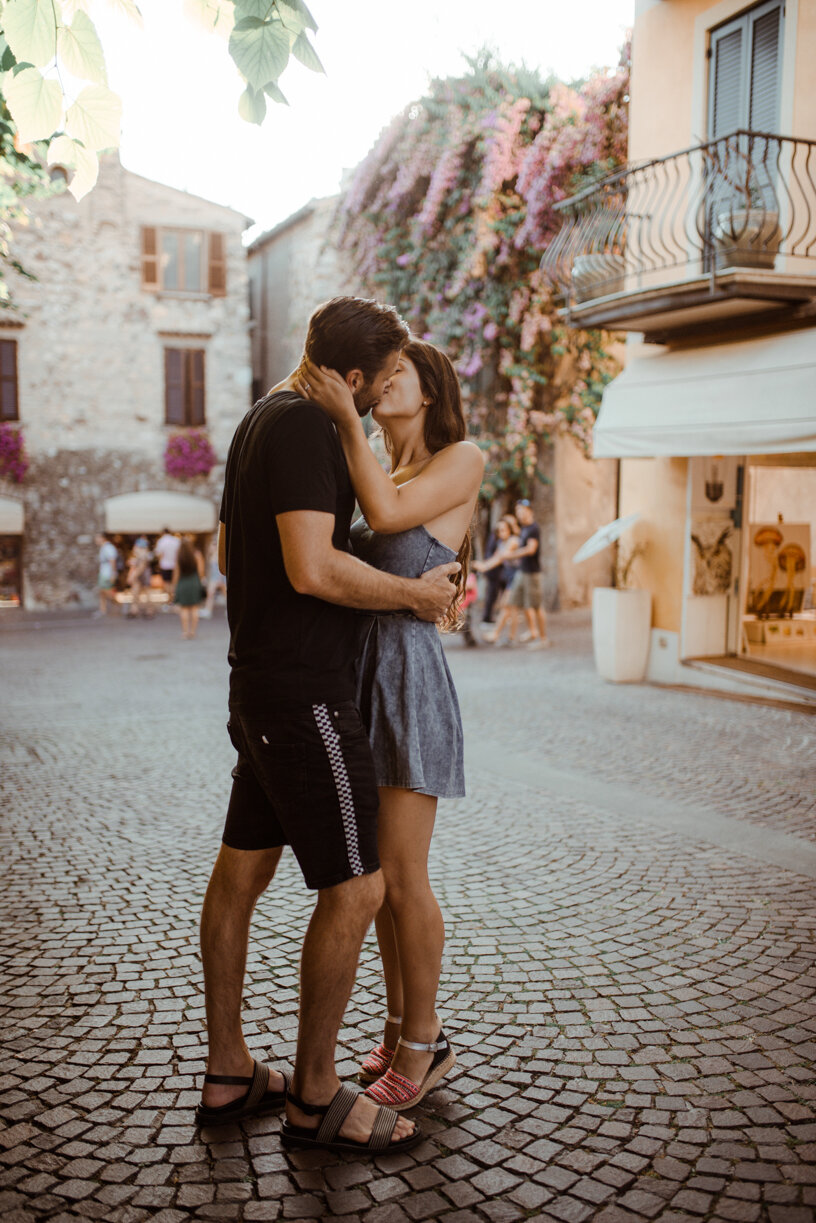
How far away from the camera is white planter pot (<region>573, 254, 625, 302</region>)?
1046 centimetres

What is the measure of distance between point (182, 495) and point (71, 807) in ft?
65.3

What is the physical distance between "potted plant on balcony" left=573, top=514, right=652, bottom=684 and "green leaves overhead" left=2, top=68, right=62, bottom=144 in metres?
8.50

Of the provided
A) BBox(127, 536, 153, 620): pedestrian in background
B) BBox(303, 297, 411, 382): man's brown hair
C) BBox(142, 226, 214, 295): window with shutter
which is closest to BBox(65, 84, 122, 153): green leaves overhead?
BBox(303, 297, 411, 382): man's brown hair

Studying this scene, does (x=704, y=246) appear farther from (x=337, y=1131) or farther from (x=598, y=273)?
(x=337, y=1131)

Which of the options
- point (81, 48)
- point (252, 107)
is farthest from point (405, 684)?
point (81, 48)

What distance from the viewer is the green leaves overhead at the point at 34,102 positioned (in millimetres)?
2266

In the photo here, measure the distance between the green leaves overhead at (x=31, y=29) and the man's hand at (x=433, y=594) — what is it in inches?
57.2

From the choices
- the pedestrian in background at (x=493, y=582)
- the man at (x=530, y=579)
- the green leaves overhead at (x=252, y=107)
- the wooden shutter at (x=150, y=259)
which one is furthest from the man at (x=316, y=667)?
the wooden shutter at (x=150, y=259)

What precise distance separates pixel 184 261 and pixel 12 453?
6461mm

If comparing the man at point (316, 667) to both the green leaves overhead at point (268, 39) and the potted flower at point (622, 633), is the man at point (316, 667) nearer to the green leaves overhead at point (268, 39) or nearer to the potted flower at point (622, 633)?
the green leaves overhead at point (268, 39)

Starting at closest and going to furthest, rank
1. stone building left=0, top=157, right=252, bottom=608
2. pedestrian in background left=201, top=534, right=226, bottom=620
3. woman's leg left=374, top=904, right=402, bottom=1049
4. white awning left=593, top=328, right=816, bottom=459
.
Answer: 1. woman's leg left=374, top=904, right=402, bottom=1049
2. white awning left=593, top=328, right=816, bottom=459
3. pedestrian in background left=201, top=534, right=226, bottom=620
4. stone building left=0, top=157, right=252, bottom=608

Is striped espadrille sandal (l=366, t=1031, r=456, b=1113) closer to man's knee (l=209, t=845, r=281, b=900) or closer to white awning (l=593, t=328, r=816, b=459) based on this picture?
man's knee (l=209, t=845, r=281, b=900)

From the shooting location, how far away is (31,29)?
86.0 inches

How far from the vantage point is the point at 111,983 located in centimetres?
346
